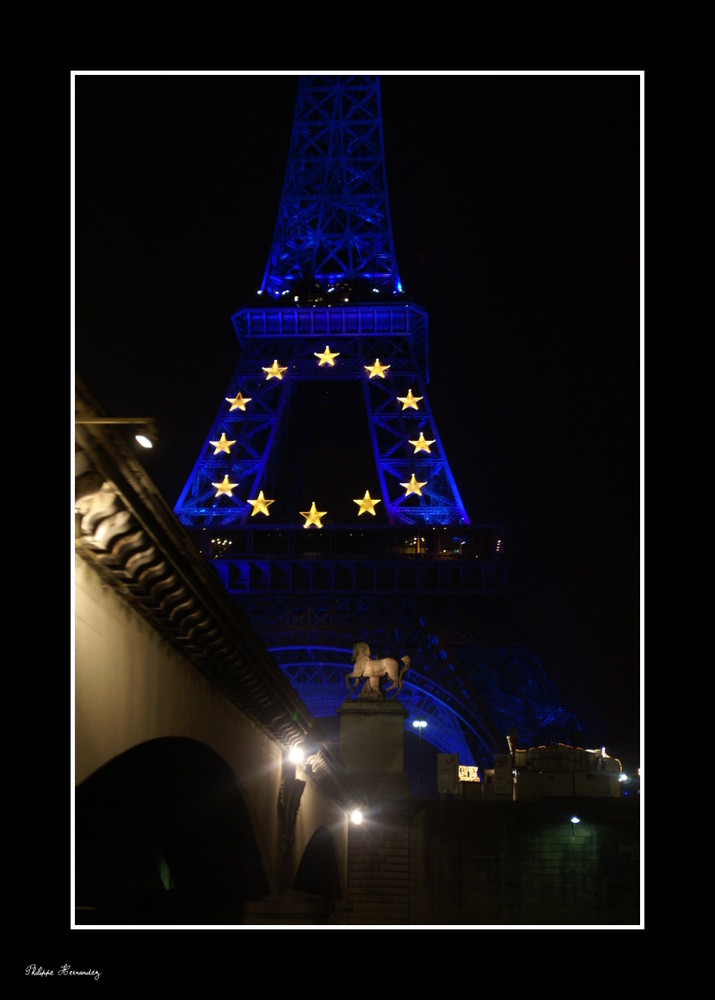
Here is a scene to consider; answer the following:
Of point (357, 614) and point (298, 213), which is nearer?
point (357, 614)

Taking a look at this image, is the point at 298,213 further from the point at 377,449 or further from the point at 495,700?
the point at 495,700

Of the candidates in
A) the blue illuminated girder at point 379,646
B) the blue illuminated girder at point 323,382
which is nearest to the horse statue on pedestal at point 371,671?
the blue illuminated girder at point 379,646

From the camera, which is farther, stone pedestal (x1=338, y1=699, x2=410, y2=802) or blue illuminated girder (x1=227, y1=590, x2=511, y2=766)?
blue illuminated girder (x1=227, y1=590, x2=511, y2=766)

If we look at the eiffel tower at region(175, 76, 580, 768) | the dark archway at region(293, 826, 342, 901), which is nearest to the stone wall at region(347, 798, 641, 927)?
the dark archway at region(293, 826, 342, 901)

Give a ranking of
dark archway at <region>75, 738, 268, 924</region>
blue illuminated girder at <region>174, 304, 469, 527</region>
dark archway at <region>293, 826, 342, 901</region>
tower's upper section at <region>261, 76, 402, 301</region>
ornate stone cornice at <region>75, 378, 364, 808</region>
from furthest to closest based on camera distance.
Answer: tower's upper section at <region>261, 76, 402, 301</region>, blue illuminated girder at <region>174, 304, 469, 527</region>, dark archway at <region>293, 826, 342, 901</region>, dark archway at <region>75, 738, 268, 924</region>, ornate stone cornice at <region>75, 378, 364, 808</region>

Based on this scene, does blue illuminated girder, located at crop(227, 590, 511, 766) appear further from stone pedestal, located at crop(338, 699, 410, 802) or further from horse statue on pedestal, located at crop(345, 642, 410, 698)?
stone pedestal, located at crop(338, 699, 410, 802)

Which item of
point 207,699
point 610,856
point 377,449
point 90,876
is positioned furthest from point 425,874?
point 377,449
